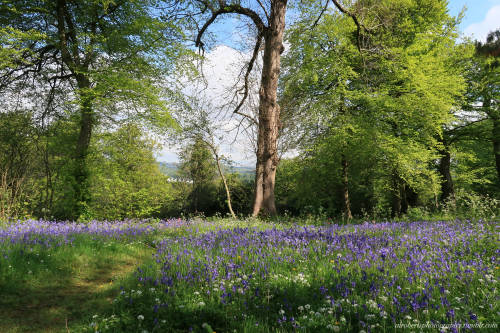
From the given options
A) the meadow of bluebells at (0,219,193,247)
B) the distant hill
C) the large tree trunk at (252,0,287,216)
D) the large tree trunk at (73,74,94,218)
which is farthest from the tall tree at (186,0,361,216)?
the distant hill

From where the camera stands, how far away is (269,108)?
10352mm

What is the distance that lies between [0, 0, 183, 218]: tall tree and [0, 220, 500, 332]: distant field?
8161mm

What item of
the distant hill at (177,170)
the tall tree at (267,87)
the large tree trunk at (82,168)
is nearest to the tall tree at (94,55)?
the large tree trunk at (82,168)

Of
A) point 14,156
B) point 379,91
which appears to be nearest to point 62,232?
point 14,156

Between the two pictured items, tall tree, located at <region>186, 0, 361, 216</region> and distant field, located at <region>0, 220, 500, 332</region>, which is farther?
tall tree, located at <region>186, 0, 361, 216</region>

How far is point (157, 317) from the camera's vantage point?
321 centimetres

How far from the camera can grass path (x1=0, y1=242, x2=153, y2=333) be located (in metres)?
3.78

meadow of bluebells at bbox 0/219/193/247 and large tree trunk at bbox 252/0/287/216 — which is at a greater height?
large tree trunk at bbox 252/0/287/216

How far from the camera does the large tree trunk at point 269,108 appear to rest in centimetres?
1035

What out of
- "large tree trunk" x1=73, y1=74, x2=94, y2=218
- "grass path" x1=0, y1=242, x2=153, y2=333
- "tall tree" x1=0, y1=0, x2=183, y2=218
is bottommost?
"grass path" x1=0, y1=242, x2=153, y2=333

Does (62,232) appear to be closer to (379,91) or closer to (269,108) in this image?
(269,108)

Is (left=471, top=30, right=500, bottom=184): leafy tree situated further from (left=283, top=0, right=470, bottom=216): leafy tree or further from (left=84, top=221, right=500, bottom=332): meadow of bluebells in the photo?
(left=84, top=221, right=500, bottom=332): meadow of bluebells

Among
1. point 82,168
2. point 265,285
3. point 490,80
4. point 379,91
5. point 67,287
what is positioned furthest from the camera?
point 490,80

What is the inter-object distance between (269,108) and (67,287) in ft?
26.0
